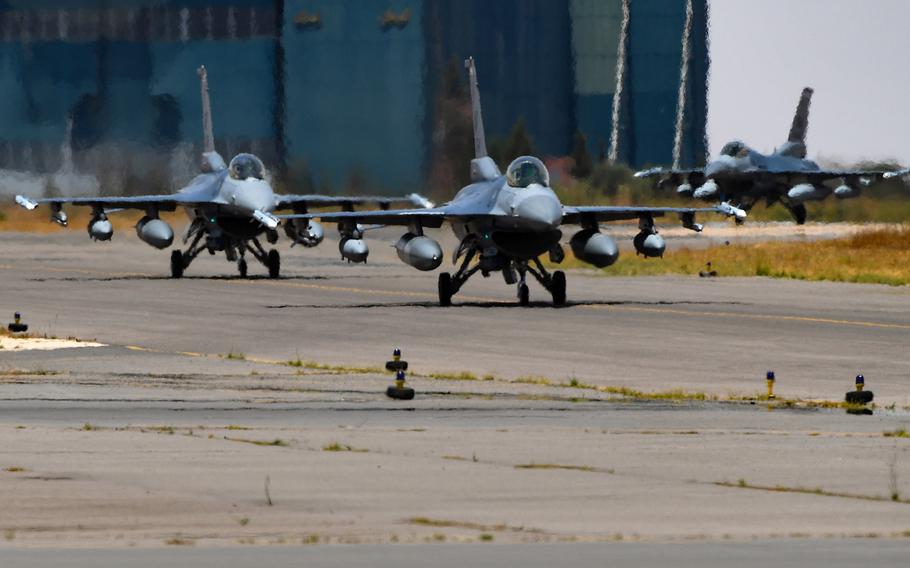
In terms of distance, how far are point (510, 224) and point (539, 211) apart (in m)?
1.03

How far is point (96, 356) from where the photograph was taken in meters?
29.2

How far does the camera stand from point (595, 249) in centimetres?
4112

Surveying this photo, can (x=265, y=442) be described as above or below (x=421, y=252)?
below

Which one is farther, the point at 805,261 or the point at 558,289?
the point at 805,261

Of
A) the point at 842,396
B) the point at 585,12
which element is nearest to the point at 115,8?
the point at 585,12

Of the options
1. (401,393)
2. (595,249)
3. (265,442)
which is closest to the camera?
(265,442)

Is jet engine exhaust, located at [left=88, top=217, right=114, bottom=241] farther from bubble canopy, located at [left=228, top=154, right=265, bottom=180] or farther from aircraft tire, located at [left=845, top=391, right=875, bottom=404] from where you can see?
aircraft tire, located at [left=845, top=391, right=875, bottom=404]

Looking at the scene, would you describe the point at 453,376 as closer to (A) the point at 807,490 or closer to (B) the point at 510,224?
(A) the point at 807,490

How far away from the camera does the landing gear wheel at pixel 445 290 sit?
41.8 m

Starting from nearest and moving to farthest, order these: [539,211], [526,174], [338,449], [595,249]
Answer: [338,449] → [539,211] → [526,174] → [595,249]

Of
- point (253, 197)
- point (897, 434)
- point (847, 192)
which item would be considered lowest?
point (897, 434)

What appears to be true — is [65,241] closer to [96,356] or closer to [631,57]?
[631,57]

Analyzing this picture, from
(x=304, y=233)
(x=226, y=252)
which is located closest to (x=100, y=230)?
(x=226, y=252)

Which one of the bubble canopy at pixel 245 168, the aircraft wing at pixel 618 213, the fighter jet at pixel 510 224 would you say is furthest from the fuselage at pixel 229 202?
the aircraft wing at pixel 618 213
